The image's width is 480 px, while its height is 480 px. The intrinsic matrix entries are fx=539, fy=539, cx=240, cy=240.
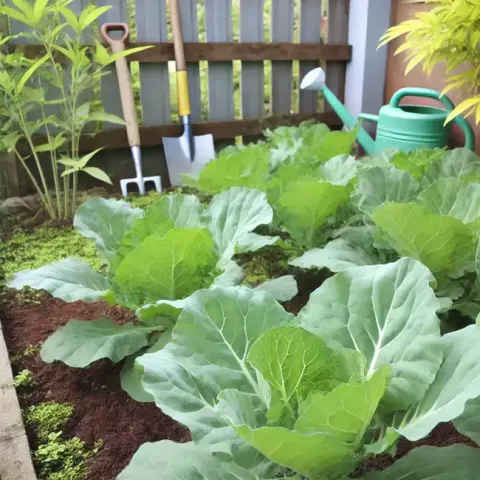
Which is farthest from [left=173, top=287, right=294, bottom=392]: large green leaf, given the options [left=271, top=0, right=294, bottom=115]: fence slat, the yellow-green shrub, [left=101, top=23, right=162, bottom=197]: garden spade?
[left=271, top=0, right=294, bottom=115]: fence slat

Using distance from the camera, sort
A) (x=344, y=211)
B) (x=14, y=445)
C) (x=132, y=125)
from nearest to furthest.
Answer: (x=14, y=445)
(x=344, y=211)
(x=132, y=125)


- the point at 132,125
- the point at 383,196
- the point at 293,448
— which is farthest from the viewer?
the point at 132,125

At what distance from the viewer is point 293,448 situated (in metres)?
0.73

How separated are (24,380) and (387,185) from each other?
1.15 meters

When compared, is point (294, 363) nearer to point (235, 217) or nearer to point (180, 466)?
point (180, 466)

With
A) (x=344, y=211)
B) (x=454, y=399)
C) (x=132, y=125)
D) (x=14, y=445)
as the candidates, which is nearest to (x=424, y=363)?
(x=454, y=399)

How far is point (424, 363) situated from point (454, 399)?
0.31ft

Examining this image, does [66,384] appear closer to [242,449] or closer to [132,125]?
[242,449]

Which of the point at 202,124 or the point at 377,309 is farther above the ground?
the point at 377,309

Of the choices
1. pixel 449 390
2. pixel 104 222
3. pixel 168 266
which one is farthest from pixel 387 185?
pixel 449 390

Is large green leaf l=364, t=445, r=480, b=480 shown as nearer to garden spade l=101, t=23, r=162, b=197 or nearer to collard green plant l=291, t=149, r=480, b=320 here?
collard green plant l=291, t=149, r=480, b=320

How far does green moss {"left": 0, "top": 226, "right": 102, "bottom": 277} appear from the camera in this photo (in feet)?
6.98

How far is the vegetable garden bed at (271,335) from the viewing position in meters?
0.80

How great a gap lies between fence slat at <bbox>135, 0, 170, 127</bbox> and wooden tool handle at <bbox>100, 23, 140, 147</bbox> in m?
0.25
